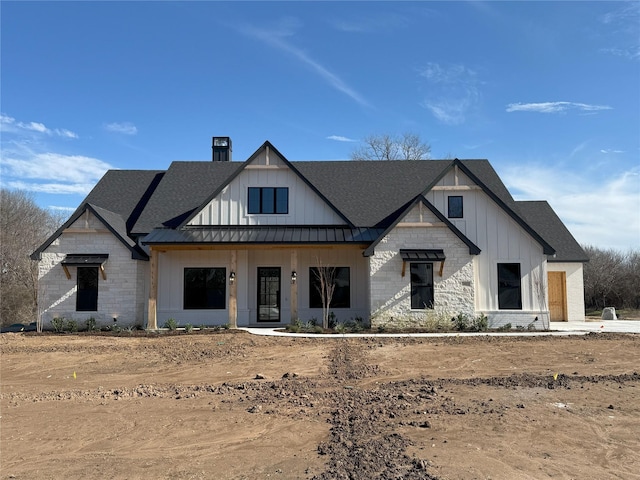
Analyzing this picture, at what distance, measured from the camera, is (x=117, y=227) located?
19156mm

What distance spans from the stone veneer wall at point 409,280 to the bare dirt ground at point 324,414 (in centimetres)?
448

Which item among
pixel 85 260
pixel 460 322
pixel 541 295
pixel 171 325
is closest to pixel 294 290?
pixel 171 325

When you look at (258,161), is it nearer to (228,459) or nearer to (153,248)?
(153,248)

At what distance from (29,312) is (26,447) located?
788 inches

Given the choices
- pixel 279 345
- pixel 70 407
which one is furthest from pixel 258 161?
pixel 70 407

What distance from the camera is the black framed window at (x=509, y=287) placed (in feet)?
59.1

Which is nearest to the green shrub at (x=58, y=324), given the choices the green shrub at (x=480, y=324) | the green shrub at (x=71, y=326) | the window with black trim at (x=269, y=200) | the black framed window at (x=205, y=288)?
the green shrub at (x=71, y=326)

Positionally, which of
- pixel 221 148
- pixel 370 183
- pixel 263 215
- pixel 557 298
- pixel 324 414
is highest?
pixel 221 148

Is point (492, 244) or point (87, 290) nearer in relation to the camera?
point (492, 244)

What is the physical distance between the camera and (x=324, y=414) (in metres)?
7.04

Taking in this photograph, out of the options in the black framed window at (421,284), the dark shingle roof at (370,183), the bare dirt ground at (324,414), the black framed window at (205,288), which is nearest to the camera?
the bare dirt ground at (324,414)

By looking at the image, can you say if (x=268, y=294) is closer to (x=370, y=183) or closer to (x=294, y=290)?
(x=294, y=290)

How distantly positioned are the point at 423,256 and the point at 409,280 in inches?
43.5

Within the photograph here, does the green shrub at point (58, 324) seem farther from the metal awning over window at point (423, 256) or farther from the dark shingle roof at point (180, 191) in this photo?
the metal awning over window at point (423, 256)
